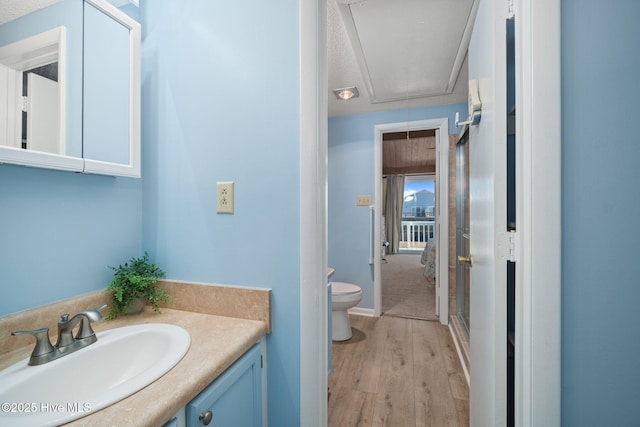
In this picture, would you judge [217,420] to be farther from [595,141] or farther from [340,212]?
[340,212]

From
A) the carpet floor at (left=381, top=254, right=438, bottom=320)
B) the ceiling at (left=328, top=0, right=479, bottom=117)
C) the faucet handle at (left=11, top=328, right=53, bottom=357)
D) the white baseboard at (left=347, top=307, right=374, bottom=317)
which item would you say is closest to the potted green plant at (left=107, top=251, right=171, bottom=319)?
the faucet handle at (left=11, top=328, right=53, bottom=357)

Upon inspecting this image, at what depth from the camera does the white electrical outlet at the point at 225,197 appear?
101 cm

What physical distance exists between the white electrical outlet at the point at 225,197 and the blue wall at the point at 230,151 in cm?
2

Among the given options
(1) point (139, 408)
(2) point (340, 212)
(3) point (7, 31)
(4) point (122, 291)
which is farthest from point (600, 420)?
(2) point (340, 212)

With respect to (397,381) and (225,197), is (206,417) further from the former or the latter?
(397,381)

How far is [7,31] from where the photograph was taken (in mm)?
733

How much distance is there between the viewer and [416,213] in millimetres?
8680

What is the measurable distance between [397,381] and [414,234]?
24.2 feet

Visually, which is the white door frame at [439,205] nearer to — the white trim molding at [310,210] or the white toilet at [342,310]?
the white toilet at [342,310]

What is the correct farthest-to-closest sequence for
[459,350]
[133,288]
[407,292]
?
[407,292] → [459,350] → [133,288]

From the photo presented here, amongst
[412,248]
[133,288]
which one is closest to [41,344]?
[133,288]

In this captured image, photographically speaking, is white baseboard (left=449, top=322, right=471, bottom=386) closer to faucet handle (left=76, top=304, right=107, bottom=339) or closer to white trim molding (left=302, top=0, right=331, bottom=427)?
white trim molding (left=302, top=0, right=331, bottom=427)

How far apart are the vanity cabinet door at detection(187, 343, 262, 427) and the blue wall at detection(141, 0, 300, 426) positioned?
11 cm

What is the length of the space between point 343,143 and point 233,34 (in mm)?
2304
